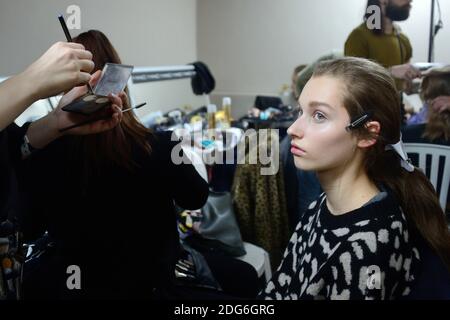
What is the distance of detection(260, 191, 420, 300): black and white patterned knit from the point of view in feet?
2.28

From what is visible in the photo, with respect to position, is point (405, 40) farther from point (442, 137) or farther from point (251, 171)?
point (251, 171)

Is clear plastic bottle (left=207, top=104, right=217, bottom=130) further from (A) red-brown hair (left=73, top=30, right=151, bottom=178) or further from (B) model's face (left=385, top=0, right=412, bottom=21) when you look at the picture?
(A) red-brown hair (left=73, top=30, right=151, bottom=178)

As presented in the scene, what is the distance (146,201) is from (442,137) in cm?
124

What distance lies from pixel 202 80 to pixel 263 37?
80cm

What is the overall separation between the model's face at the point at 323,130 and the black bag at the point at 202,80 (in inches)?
70.7

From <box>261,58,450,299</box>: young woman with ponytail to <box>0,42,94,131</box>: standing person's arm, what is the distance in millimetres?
443

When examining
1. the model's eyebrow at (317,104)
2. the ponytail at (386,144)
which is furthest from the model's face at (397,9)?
the model's eyebrow at (317,104)

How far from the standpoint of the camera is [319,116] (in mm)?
780

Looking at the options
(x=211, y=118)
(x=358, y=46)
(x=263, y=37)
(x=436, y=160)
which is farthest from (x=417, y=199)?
(x=263, y=37)

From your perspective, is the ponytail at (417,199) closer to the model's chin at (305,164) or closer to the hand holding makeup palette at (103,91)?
the model's chin at (305,164)

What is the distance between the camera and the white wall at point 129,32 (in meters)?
1.37

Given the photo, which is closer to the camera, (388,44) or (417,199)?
(417,199)

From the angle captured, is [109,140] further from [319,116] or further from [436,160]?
[436,160]
